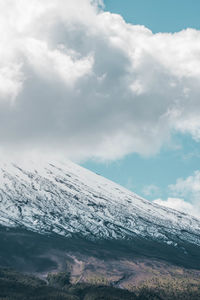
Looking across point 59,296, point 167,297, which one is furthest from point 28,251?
point 167,297

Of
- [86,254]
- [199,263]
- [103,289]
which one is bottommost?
[103,289]

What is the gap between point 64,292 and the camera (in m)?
132

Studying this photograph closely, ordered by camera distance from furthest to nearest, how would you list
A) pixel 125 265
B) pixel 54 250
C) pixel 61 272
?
pixel 54 250
pixel 125 265
pixel 61 272

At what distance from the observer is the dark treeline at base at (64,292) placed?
417 ft

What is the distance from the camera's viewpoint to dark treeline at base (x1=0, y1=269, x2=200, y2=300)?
127062mm

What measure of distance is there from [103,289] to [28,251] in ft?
189

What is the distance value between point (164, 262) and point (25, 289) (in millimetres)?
74703

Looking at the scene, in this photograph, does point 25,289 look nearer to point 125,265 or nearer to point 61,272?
point 61,272

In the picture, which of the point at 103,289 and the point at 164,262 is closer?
the point at 103,289

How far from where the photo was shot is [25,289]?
5202 inches

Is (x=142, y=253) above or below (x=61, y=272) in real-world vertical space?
above

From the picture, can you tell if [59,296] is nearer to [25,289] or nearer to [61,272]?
[25,289]

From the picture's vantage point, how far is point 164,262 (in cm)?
18150

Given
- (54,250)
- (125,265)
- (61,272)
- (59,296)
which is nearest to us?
(59,296)
